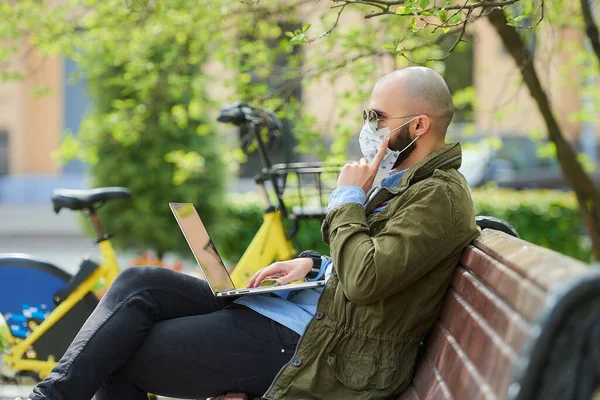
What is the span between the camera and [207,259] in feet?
9.25

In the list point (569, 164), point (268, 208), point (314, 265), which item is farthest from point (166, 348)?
point (569, 164)

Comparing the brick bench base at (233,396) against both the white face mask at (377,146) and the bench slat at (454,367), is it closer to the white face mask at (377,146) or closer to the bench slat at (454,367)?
the bench slat at (454,367)

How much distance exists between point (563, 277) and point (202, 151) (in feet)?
26.3

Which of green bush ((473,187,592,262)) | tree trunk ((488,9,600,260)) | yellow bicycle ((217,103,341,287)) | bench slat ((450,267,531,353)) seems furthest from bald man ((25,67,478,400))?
green bush ((473,187,592,262))

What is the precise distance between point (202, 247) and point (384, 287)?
87cm

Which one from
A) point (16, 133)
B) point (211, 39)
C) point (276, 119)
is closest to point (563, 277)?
point (276, 119)

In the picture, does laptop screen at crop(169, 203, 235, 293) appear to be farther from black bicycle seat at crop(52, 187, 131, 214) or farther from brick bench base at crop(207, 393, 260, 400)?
black bicycle seat at crop(52, 187, 131, 214)

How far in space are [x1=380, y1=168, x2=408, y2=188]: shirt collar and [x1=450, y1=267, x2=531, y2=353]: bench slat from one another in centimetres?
37

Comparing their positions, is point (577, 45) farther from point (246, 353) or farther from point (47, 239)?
point (47, 239)

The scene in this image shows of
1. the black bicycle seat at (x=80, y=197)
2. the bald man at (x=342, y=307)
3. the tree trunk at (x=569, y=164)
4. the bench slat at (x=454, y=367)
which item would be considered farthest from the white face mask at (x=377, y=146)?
the tree trunk at (x=569, y=164)

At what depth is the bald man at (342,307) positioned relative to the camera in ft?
7.50

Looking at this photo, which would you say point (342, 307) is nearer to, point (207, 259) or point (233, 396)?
point (233, 396)

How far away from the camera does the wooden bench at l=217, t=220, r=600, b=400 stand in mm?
1320

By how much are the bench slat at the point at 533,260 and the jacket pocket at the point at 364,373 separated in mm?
457
